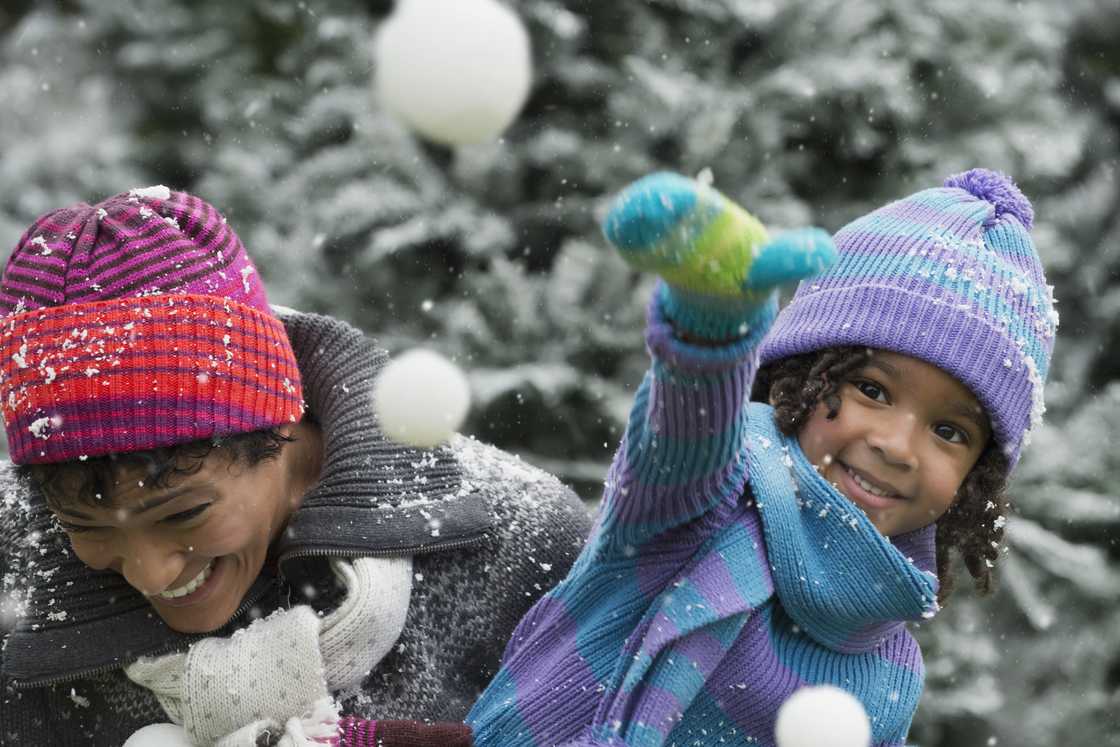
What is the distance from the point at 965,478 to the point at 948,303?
28 cm

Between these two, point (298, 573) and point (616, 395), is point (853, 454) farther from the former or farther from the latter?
point (616, 395)

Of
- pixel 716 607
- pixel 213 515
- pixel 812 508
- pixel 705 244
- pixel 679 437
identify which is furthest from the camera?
pixel 213 515

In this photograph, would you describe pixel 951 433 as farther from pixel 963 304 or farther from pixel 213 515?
pixel 213 515

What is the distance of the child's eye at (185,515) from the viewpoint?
6.24 ft

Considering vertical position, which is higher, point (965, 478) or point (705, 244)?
point (705, 244)

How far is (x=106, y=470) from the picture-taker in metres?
1.85

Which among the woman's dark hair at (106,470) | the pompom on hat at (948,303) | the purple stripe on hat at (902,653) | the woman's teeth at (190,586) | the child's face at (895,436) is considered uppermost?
the pompom on hat at (948,303)

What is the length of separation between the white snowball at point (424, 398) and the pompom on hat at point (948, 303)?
0.46 metres

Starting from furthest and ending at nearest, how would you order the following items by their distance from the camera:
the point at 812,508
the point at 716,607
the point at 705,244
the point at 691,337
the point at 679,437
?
1. the point at 812,508
2. the point at 716,607
3. the point at 679,437
4. the point at 691,337
5. the point at 705,244

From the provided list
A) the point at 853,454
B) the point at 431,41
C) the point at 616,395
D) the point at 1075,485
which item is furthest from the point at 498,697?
the point at 1075,485

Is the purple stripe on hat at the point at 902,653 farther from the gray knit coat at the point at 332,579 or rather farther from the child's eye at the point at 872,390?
the gray knit coat at the point at 332,579

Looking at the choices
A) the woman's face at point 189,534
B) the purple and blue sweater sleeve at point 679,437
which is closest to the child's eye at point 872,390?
the purple and blue sweater sleeve at point 679,437

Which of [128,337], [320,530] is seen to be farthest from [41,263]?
[320,530]

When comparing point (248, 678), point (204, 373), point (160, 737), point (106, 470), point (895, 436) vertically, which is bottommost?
point (160, 737)
